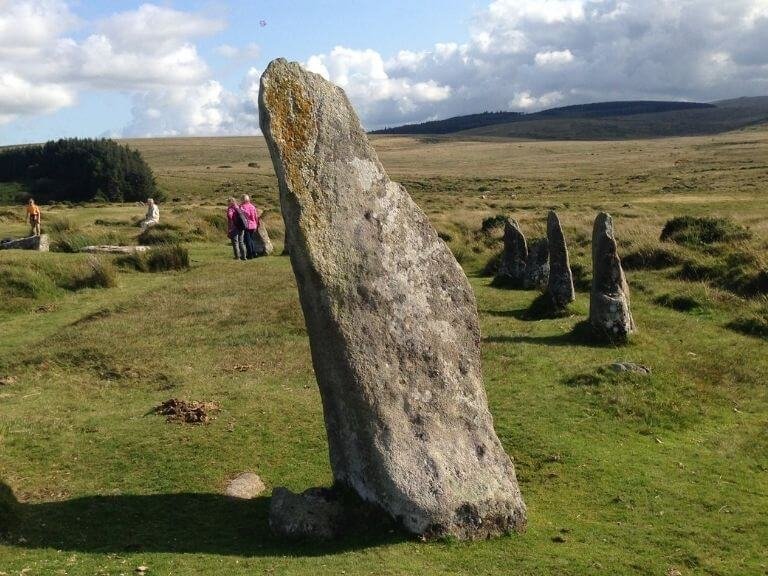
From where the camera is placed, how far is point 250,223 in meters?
29.5

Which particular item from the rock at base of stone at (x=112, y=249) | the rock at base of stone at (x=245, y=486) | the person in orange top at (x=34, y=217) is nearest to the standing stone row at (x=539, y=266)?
the rock at base of stone at (x=245, y=486)

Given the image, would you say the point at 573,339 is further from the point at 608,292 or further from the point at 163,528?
the point at 163,528

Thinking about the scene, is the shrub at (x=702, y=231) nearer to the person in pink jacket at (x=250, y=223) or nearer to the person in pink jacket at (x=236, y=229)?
the person in pink jacket at (x=250, y=223)

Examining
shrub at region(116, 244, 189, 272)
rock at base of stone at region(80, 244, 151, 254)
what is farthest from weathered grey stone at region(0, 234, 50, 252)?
shrub at region(116, 244, 189, 272)

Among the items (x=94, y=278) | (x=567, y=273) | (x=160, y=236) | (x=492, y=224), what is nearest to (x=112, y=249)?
(x=160, y=236)

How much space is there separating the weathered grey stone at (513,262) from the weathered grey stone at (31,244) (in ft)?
56.1

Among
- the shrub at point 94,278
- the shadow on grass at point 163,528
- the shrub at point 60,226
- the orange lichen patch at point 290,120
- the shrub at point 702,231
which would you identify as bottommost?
the shadow on grass at point 163,528

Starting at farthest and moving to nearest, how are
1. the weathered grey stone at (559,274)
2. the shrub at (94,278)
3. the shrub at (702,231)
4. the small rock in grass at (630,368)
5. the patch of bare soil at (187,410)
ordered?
1. the shrub at (702,231)
2. the shrub at (94,278)
3. the weathered grey stone at (559,274)
4. the small rock in grass at (630,368)
5. the patch of bare soil at (187,410)

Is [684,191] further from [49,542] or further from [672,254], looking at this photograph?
[49,542]

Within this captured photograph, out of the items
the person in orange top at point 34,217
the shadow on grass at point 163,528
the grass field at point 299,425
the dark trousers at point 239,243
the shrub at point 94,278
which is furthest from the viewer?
the person in orange top at point 34,217

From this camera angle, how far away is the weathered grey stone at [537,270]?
2458 cm

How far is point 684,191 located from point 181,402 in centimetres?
6116

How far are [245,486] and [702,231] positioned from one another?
73.5 feet

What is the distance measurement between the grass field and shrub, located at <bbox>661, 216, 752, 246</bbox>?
0.78m
